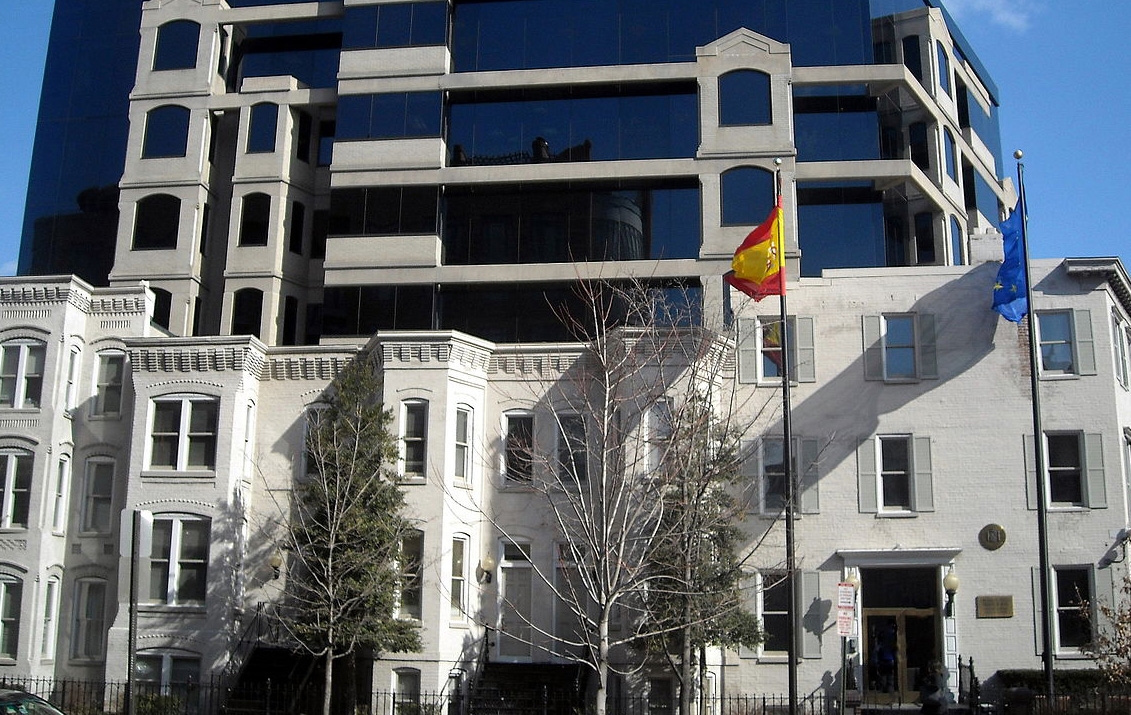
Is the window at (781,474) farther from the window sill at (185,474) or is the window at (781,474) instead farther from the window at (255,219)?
the window at (255,219)

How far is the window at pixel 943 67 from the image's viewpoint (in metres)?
48.5

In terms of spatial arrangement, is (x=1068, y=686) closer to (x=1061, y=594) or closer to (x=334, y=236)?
(x=1061, y=594)

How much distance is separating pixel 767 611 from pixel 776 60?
1935 centimetres

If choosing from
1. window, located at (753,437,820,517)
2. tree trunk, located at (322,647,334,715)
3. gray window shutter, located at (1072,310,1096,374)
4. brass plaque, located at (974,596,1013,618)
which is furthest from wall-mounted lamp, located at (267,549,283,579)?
gray window shutter, located at (1072,310,1096,374)

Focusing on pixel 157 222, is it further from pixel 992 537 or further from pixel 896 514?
pixel 992 537

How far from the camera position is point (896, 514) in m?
31.9

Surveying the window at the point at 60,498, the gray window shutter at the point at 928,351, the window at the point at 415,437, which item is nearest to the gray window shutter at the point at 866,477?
the gray window shutter at the point at 928,351

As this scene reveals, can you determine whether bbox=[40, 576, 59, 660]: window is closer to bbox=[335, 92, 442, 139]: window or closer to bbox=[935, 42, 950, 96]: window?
bbox=[335, 92, 442, 139]: window

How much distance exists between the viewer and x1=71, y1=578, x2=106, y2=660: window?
111 ft

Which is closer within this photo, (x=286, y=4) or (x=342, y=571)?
(x=342, y=571)

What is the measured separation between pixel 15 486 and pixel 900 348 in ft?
81.9

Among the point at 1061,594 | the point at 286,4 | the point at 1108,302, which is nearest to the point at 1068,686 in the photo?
the point at 1061,594

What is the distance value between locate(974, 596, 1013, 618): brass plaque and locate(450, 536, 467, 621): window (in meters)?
13.3

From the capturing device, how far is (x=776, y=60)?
135 ft
